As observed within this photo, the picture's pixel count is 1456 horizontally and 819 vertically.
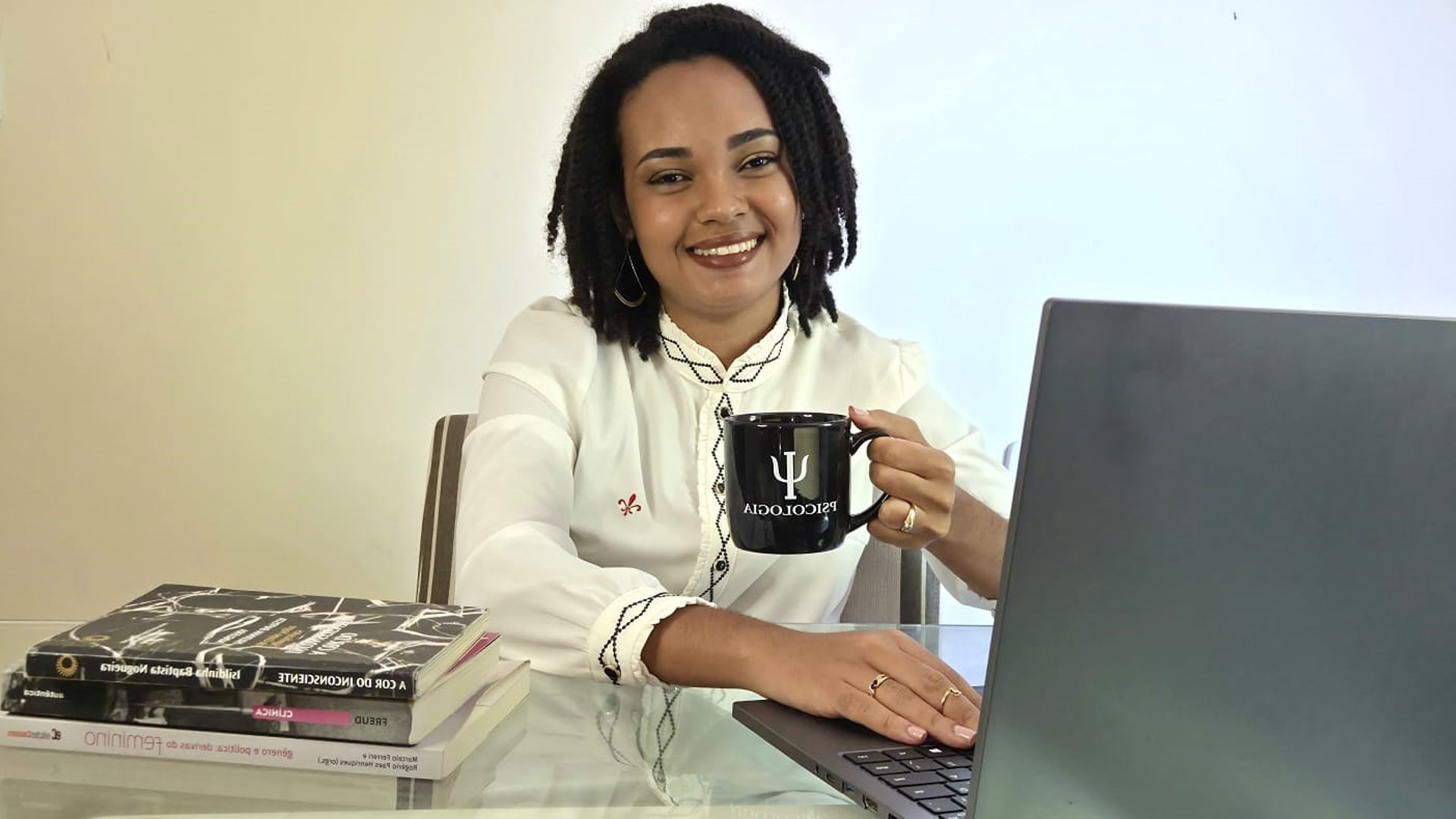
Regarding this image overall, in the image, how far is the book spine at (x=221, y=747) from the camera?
0.76 metres

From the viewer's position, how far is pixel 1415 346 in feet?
1.68

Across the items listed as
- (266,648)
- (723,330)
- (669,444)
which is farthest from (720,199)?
(266,648)

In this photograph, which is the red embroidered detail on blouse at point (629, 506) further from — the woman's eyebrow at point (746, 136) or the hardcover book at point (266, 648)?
the hardcover book at point (266, 648)

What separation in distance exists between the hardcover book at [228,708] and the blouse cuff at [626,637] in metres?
0.27

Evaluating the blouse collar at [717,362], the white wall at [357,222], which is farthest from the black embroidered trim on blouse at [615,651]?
the white wall at [357,222]

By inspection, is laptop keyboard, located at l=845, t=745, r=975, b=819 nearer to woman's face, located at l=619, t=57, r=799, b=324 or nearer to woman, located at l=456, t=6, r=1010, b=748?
woman, located at l=456, t=6, r=1010, b=748

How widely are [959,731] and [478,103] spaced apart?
5.91 ft

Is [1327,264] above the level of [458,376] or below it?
above

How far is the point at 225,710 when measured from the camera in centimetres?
77

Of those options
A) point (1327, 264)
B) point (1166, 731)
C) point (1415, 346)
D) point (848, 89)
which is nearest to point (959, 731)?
point (1166, 731)

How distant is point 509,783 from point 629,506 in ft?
2.42

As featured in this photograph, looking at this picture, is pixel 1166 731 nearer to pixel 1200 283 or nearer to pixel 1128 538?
pixel 1128 538

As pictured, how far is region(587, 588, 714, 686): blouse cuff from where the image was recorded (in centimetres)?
104

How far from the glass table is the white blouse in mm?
439
